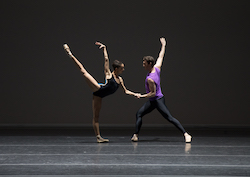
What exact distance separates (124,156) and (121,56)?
3704 millimetres

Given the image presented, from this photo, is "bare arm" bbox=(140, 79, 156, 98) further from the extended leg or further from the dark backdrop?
the dark backdrop

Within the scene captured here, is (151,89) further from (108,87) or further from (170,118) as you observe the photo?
(108,87)

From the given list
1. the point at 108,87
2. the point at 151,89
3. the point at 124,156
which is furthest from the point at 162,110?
the point at 124,156

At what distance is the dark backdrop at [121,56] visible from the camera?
751cm

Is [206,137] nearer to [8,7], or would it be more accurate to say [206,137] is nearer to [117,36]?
[117,36]

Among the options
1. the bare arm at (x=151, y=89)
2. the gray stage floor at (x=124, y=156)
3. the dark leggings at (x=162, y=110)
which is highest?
the bare arm at (x=151, y=89)

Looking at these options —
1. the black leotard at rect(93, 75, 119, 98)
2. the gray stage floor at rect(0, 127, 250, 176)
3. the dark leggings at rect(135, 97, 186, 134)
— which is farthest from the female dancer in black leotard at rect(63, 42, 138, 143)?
the gray stage floor at rect(0, 127, 250, 176)

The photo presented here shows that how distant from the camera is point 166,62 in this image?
24.7 feet

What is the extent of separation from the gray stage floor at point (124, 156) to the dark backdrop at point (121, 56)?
63.0 inches

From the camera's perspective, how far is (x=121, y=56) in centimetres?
750

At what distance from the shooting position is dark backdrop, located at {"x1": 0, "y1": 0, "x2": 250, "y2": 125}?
751 cm

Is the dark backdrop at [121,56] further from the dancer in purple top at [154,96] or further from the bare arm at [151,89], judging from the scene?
the bare arm at [151,89]

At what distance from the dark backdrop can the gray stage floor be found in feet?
5.25

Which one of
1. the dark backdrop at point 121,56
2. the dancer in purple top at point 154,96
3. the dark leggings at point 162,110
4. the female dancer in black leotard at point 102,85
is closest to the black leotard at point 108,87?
the female dancer in black leotard at point 102,85
